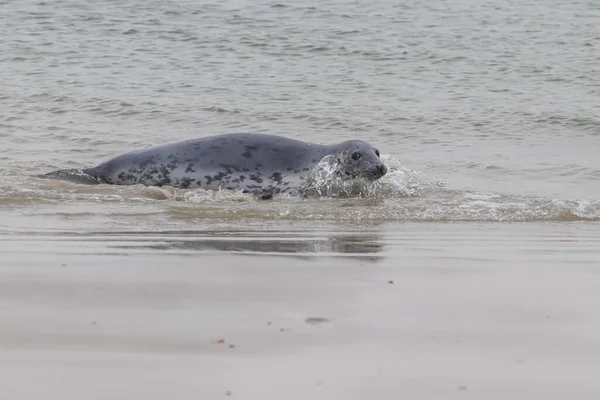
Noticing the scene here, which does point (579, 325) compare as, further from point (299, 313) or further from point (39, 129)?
point (39, 129)

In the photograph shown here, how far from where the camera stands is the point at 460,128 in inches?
508

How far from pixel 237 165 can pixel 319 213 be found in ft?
→ 5.18

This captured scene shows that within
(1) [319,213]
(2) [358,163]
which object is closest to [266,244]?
(1) [319,213]

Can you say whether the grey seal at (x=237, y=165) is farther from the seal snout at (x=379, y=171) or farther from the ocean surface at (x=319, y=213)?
the ocean surface at (x=319, y=213)

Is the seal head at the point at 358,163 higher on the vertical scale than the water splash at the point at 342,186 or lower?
higher

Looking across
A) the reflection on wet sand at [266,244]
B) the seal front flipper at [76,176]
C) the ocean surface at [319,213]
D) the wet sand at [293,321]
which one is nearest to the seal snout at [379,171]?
the ocean surface at [319,213]

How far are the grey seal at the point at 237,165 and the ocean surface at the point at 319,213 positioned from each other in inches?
9.6

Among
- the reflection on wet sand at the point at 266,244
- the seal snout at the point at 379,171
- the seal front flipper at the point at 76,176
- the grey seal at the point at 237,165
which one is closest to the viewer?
the reflection on wet sand at the point at 266,244

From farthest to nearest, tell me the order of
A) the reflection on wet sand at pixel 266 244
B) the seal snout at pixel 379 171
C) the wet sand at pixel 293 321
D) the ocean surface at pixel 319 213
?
the seal snout at pixel 379 171, the reflection on wet sand at pixel 266 244, the ocean surface at pixel 319 213, the wet sand at pixel 293 321

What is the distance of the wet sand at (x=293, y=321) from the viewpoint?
124 inches

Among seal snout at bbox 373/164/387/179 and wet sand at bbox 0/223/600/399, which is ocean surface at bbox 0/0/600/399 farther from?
seal snout at bbox 373/164/387/179

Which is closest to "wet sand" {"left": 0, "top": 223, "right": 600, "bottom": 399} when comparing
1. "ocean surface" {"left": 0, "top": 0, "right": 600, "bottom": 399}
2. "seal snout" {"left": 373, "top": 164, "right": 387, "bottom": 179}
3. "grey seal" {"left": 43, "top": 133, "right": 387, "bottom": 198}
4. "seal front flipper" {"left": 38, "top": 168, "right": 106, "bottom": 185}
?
→ "ocean surface" {"left": 0, "top": 0, "right": 600, "bottom": 399}

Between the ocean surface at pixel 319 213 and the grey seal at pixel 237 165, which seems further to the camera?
the grey seal at pixel 237 165

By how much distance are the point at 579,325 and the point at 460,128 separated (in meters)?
9.19
